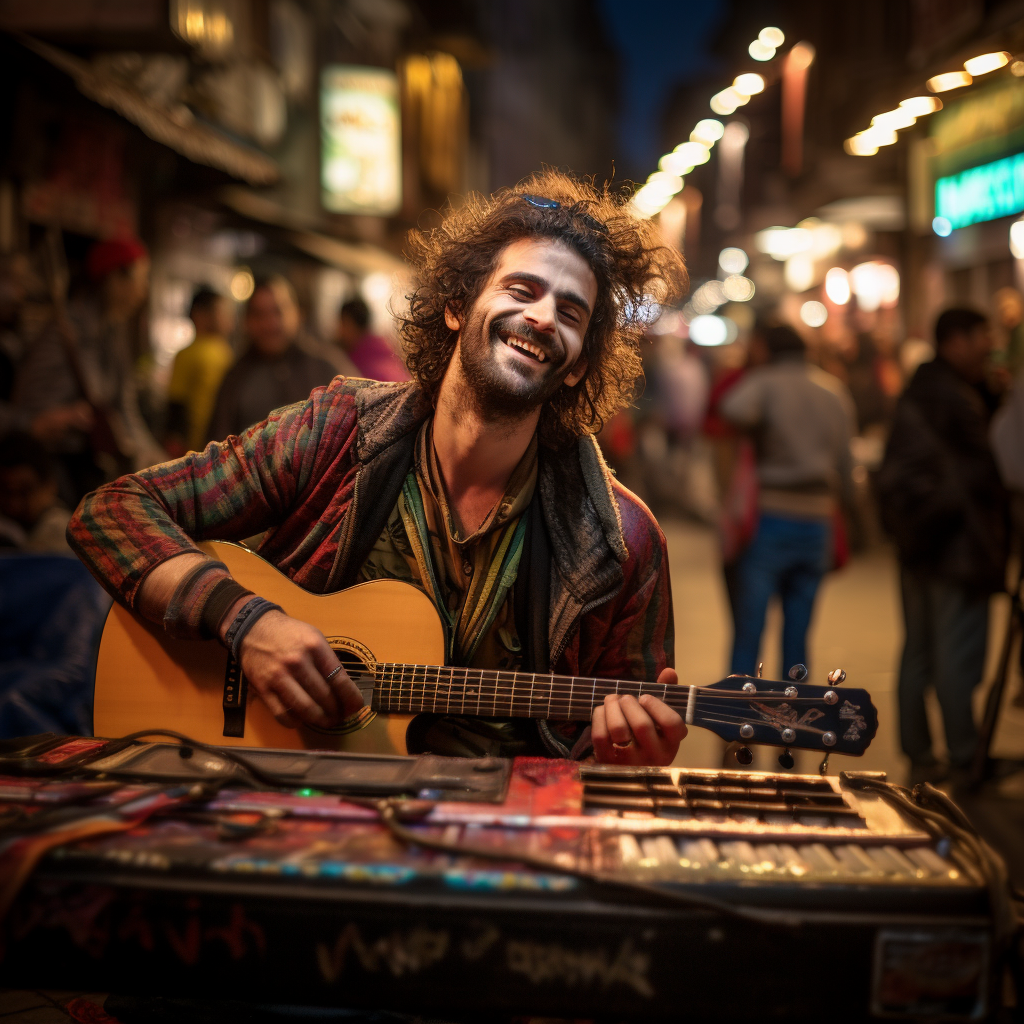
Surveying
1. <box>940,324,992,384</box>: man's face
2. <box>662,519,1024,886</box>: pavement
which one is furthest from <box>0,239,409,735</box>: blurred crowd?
<box>940,324,992,384</box>: man's face

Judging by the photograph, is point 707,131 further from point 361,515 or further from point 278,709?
point 278,709

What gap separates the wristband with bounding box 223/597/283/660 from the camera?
5.81 feet

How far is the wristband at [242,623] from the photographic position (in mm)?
1771

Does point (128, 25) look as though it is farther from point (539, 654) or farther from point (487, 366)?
point (539, 654)

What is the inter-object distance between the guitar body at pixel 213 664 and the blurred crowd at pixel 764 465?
1.18 m

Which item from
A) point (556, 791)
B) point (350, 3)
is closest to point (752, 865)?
point (556, 791)

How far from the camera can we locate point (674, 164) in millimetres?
14586

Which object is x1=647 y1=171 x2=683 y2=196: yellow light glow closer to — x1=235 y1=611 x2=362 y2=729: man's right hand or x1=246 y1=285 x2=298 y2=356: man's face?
x1=246 y1=285 x2=298 y2=356: man's face

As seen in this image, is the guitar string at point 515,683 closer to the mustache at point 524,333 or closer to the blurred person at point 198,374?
the mustache at point 524,333

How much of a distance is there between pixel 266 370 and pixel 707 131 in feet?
31.0

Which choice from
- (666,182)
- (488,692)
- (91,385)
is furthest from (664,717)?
(666,182)

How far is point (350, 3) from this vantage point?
16609 mm

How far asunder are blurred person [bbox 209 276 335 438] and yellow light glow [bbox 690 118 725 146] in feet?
29.0

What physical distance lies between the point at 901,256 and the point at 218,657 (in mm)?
13451
